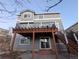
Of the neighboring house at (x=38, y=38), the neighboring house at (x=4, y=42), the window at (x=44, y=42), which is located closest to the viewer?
the neighboring house at (x=4, y=42)

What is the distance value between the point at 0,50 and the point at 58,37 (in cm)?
264

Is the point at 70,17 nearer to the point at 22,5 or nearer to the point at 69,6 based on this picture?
the point at 69,6

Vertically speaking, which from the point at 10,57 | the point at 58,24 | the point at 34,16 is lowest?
the point at 10,57

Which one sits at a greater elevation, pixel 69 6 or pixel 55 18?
pixel 55 18

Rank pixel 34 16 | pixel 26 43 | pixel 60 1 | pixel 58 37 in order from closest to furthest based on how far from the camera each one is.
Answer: pixel 60 1
pixel 58 37
pixel 26 43
pixel 34 16

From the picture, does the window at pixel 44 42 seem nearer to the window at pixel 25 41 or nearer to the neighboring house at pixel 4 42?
the window at pixel 25 41

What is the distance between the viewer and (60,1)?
5.68ft

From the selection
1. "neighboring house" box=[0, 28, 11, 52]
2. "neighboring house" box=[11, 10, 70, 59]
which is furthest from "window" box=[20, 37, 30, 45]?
"neighboring house" box=[0, 28, 11, 52]

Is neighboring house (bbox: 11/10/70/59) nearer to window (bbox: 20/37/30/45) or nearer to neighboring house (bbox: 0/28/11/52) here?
window (bbox: 20/37/30/45)

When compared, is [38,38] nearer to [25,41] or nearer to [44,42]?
[44,42]

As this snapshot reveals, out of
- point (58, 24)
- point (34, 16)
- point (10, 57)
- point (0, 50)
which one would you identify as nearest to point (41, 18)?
point (34, 16)

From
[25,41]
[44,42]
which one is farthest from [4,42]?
[44,42]

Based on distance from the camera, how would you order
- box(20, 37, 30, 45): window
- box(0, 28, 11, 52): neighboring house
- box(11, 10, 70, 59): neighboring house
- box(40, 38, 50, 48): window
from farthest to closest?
box(20, 37, 30, 45): window < box(40, 38, 50, 48): window < box(11, 10, 70, 59): neighboring house < box(0, 28, 11, 52): neighboring house

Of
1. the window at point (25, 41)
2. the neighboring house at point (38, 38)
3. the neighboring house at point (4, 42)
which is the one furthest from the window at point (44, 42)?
the neighboring house at point (4, 42)
